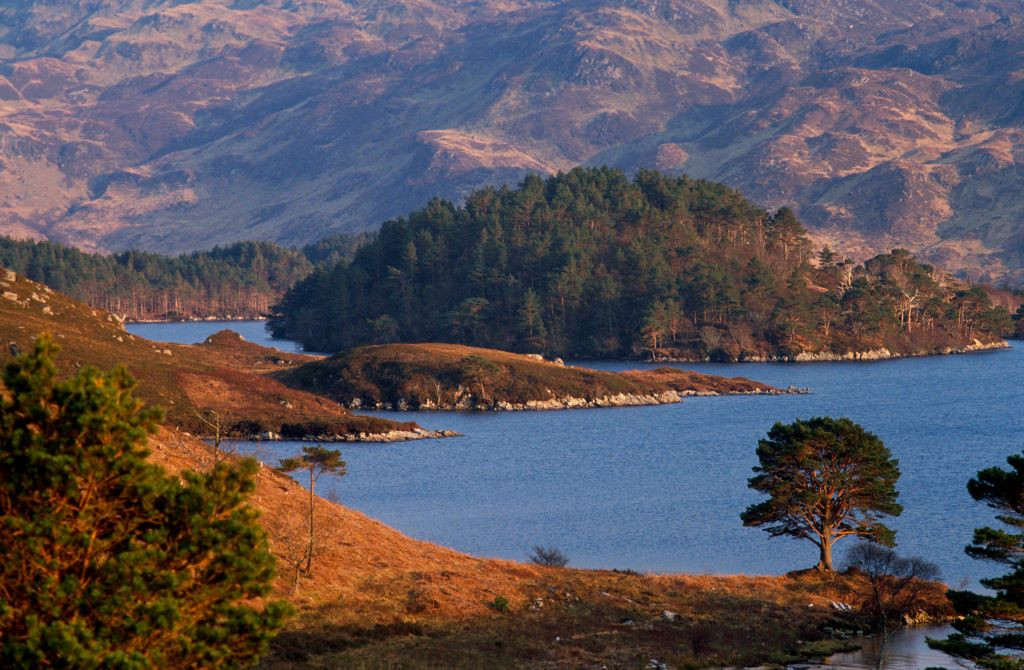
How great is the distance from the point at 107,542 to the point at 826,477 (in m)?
43.1

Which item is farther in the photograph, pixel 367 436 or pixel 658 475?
pixel 367 436

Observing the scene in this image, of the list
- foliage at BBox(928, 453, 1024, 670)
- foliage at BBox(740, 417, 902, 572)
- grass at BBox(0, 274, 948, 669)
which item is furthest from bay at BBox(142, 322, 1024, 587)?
foliage at BBox(928, 453, 1024, 670)

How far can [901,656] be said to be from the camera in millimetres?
50812

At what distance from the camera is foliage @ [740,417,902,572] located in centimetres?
6338

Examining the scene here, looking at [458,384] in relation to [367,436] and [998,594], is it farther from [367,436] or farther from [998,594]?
[998,594]

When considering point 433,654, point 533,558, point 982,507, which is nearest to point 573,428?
point 982,507

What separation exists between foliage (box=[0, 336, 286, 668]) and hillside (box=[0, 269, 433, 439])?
79219 mm

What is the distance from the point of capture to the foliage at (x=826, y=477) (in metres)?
63.4

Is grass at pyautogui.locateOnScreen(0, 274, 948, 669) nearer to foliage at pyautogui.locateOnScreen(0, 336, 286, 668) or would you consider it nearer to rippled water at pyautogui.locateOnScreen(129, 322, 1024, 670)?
rippled water at pyautogui.locateOnScreen(129, 322, 1024, 670)

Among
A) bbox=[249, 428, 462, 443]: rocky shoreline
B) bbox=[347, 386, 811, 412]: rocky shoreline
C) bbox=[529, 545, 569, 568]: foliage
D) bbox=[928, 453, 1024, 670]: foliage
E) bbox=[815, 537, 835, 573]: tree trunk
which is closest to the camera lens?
bbox=[928, 453, 1024, 670]: foliage

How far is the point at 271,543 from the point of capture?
52.5 metres

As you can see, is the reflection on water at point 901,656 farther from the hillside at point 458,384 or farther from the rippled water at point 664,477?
the hillside at point 458,384

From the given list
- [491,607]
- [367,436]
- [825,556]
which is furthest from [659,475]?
[491,607]

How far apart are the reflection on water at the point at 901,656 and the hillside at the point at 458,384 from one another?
10112 cm
